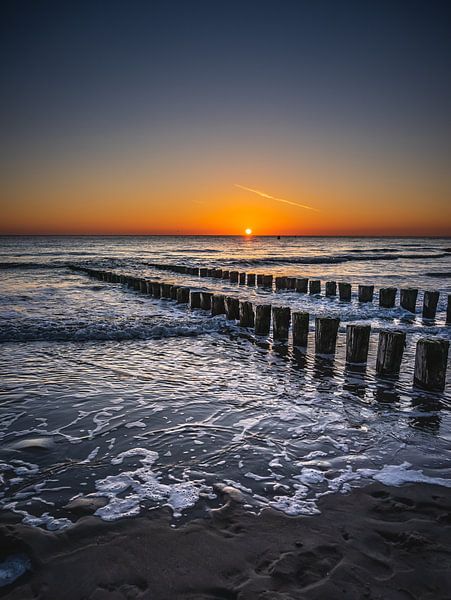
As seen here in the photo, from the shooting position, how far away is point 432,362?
5.43 metres

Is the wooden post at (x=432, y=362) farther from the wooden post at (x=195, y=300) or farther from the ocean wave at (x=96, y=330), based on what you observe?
the wooden post at (x=195, y=300)

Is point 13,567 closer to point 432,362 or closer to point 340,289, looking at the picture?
point 432,362

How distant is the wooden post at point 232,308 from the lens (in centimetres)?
1047

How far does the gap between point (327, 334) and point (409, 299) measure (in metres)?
6.76

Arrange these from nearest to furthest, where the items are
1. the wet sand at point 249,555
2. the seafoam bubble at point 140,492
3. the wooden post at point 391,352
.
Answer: the wet sand at point 249,555 < the seafoam bubble at point 140,492 < the wooden post at point 391,352

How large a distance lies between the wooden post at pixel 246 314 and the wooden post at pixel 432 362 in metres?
4.77

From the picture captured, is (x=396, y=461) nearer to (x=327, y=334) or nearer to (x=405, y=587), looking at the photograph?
(x=405, y=587)

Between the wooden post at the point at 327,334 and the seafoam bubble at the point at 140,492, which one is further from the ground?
the wooden post at the point at 327,334

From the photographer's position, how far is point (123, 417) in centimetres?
464

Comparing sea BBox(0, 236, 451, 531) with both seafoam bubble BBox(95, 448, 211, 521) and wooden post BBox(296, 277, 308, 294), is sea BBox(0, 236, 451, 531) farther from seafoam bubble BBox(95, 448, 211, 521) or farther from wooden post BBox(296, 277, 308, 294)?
wooden post BBox(296, 277, 308, 294)

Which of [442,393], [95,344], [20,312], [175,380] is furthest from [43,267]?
[442,393]

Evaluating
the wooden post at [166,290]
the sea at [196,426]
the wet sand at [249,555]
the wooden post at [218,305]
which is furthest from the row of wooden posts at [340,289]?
the wet sand at [249,555]

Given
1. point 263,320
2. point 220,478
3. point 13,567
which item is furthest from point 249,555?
point 263,320

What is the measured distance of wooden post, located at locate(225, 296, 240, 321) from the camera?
10.5 m
